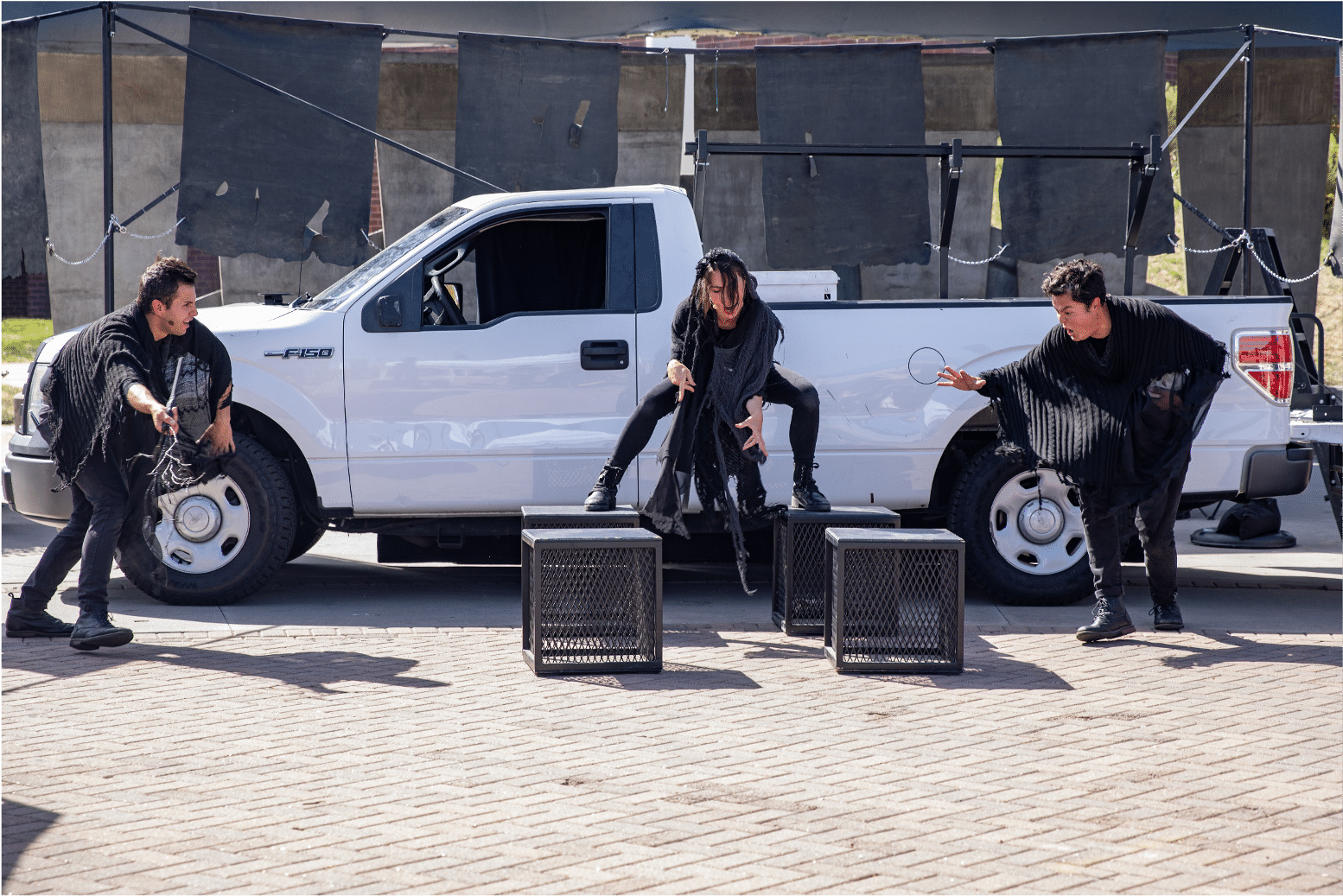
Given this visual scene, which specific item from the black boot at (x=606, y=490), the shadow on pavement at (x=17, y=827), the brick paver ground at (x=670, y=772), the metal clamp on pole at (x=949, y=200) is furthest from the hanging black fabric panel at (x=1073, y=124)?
the shadow on pavement at (x=17, y=827)

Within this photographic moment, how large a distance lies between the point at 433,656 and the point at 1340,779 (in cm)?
368

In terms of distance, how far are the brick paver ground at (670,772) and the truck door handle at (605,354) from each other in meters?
1.56

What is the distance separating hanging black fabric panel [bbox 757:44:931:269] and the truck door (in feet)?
12.3

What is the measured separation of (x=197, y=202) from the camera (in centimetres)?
1012

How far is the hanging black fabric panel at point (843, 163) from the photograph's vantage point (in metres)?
10.8

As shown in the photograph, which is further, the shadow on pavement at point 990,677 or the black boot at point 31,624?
the black boot at point 31,624

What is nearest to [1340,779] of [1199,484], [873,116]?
[1199,484]

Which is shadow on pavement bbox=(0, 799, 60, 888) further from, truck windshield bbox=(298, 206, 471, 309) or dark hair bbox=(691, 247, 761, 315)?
dark hair bbox=(691, 247, 761, 315)

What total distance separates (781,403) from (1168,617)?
2.13 metres

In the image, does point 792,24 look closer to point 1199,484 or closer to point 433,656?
point 1199,484

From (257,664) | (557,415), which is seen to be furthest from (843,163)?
(257,664)

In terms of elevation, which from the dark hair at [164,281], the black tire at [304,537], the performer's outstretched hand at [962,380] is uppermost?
the dark hair at [164,281]

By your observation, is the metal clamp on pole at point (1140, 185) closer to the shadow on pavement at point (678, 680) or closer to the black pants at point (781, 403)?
the black pants at point (781, 403)

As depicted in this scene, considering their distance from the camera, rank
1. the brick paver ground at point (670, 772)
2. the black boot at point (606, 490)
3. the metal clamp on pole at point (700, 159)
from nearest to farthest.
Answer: the brick paver ground at point (670, 772) → the black boot at point (606, 490) → the metal clamp on pole at point (700, 159)
